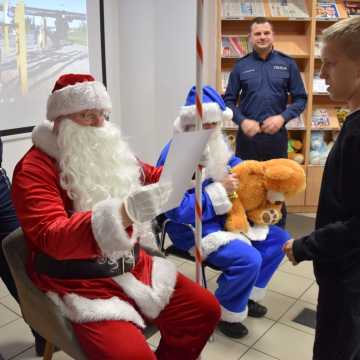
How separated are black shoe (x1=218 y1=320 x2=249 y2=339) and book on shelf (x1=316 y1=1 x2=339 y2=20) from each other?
2999 mm

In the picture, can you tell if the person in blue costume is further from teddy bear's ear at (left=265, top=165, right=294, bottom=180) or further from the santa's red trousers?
the santa's red trousers

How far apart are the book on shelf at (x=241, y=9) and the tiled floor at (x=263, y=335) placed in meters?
2.46

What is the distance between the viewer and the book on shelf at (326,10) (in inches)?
158

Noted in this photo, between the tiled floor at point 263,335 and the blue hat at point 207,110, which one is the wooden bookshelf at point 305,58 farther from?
the blue hat at point 207,110

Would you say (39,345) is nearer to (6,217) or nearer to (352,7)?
(6,217)

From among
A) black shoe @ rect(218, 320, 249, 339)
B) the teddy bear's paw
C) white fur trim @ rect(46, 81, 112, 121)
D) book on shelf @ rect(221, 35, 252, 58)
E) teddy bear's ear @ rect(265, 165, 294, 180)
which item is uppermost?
book on shelf @ rect(221, 35, 252, 58)

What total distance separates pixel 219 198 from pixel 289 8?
2614 mm

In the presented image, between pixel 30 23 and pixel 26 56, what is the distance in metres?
0.25

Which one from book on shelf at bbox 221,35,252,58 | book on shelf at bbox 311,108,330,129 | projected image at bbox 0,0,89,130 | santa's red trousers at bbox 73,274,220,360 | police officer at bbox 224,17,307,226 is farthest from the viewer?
book on shelf at bbox 311,108,330,129

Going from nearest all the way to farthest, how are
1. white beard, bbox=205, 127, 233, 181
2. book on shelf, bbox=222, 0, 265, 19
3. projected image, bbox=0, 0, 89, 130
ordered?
1. white beard, bbox=205, 127, 233, 181
2. projected image, bbox=0, 0, 89, 130
3. book on shelf, bbox=222, 0, 265, 19

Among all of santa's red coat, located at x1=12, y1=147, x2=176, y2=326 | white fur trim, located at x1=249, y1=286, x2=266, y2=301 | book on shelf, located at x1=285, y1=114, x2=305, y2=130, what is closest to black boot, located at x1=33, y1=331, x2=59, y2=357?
santa's red coat, located at x1=12, y1=147, x2=176, y2=326

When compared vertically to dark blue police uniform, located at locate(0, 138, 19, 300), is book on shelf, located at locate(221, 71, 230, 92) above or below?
above

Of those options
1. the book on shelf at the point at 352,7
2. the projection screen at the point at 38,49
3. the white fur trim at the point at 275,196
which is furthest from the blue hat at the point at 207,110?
the book on shelf at the point at 352,7

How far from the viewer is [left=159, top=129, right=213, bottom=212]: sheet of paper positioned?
1276 millimetres
